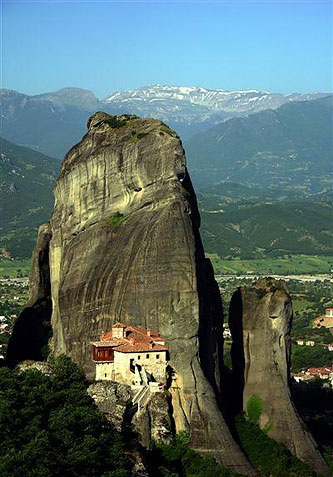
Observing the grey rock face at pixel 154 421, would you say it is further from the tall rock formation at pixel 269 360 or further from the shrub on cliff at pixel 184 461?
the tall rock formation at pixel 269 360

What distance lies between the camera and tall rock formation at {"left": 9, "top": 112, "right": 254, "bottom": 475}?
50.7m

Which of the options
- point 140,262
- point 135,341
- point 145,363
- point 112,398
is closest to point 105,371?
point 145,363

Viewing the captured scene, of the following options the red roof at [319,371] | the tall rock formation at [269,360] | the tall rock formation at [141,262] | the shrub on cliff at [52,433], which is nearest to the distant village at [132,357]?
the tall rock formation at [141,262]

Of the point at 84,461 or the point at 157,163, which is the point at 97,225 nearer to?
the point at 157,163

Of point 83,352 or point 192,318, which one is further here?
point 83,352

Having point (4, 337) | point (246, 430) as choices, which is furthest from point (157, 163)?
point (4, 337)

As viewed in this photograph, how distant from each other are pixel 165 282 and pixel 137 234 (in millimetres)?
3807

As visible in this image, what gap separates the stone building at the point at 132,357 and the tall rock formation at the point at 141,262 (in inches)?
24.3

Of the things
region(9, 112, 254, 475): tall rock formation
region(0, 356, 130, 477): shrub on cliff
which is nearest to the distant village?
region(9, 112, 254, 475): tall rock formation

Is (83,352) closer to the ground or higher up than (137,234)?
closer to the ground

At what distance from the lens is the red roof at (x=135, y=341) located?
50.3 metres

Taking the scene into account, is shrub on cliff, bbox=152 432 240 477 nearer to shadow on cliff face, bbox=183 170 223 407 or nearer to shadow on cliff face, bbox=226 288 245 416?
shadow on cliff face, bbox=183 170 223 407

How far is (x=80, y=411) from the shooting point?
43562 mm

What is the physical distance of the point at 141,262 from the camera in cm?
5309
